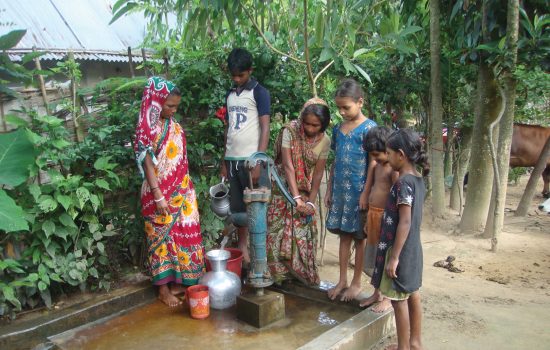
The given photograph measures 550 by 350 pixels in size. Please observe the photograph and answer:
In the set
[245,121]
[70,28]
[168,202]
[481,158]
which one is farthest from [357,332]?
[70,28]

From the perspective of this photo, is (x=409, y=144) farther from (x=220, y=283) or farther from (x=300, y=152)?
(x=220, y=283)

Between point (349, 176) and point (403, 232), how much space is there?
32.1 inches

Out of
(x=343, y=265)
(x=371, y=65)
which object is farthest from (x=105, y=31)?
(x=343, y=265)

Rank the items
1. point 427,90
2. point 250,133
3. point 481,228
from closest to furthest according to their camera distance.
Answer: point 250,133 < point 481,228 < point 427,90

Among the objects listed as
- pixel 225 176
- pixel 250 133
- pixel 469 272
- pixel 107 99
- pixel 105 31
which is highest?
pixel 105 31

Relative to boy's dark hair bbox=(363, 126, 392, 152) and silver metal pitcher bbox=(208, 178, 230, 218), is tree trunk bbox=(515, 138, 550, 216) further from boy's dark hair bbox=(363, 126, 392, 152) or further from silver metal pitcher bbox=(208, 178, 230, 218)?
silver metal pitcher bbox=(208, 178, 230, 218)

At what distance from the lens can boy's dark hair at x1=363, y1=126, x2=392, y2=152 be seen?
2.86 meters

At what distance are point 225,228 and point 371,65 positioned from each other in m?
2.76

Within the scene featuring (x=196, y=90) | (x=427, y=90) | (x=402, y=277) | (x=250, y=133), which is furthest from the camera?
(x=427, y=90)

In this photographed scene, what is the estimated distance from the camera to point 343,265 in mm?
3336

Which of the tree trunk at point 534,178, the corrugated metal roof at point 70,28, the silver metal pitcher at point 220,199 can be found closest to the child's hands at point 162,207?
the silver metal pitcher at point 220,199

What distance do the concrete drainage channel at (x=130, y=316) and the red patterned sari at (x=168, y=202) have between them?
30 centimetres

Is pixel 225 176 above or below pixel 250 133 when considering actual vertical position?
below

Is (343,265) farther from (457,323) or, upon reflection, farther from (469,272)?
(469,272)
